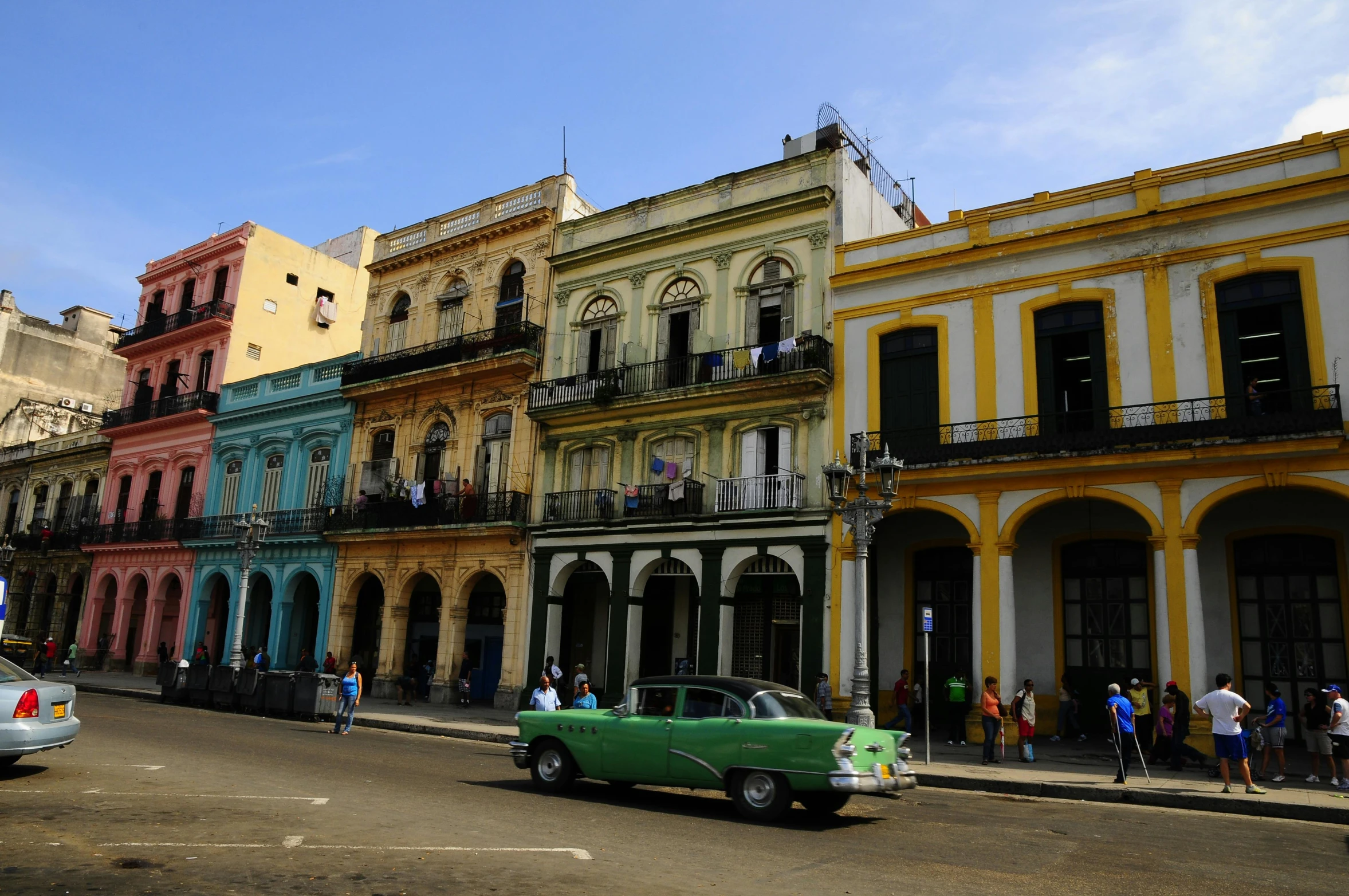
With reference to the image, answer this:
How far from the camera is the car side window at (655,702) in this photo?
10844 mm

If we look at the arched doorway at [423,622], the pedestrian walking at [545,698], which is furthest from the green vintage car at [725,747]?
the arched doorway at [423,622]

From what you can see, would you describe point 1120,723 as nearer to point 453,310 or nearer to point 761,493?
point 761,493

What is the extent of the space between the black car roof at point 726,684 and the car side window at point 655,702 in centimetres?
7

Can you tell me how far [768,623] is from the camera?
24047mm

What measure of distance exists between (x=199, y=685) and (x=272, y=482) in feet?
36.0

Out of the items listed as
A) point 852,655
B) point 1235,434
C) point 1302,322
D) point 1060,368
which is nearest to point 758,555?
point 852,655

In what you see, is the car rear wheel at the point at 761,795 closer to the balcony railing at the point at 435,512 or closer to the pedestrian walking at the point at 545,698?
the pedestrian walking at the point at 545,698

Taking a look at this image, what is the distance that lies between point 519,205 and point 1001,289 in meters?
15.8

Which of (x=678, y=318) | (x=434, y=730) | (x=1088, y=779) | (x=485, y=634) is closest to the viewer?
(x=1088, y=779)

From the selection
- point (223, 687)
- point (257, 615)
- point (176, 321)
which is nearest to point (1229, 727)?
point (223, 687)

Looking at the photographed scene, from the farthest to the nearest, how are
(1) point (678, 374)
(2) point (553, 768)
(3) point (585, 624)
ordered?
(3) point (585, 624)
(1) point (678, 374)
(2) point (553, 768)

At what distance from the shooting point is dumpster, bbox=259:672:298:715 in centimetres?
2252

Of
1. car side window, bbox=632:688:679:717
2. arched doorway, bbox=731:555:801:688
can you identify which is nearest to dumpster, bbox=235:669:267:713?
arched doorway, bbox=731:555:801:688

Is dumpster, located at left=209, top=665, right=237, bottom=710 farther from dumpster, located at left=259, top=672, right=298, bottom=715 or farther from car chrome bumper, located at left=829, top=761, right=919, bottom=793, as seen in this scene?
car chrome bumper, located at left=829, top=761, right=919, bottom=793
